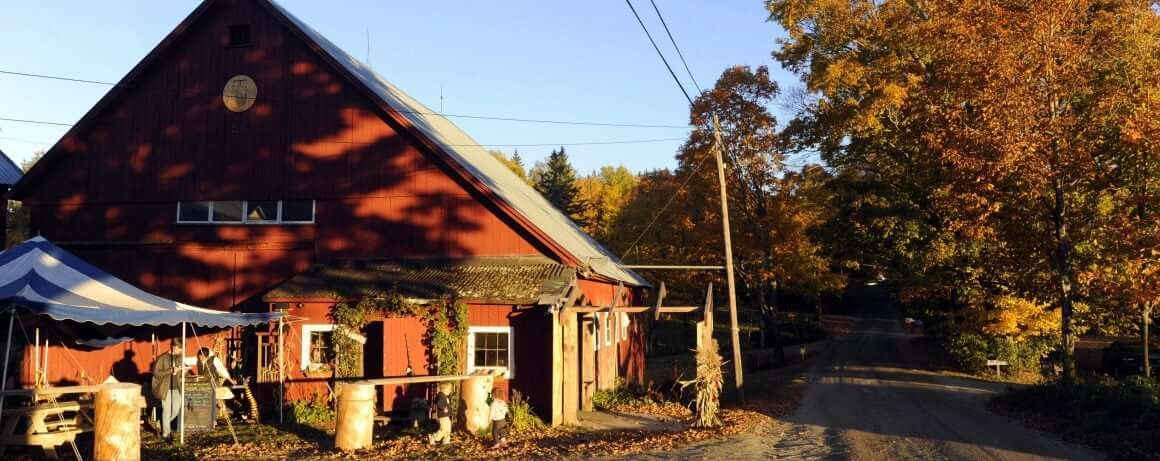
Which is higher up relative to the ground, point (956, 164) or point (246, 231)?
point (956, 164)

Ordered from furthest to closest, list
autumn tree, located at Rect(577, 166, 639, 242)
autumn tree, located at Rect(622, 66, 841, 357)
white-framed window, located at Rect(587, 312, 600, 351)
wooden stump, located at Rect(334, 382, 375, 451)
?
autumn tree, located at Rect(577, 166, 639, 242) < autumn tree, located at Rect(622, 66, 841, 357) < white-framed window, located at Rect(587, 312, 600, 351) < wooden stump, located at Rect(334, 382, 375, 451)

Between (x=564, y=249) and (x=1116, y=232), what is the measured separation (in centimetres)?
1261

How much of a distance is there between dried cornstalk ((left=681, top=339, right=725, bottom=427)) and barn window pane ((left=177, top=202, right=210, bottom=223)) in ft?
41.3

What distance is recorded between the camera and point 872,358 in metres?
39.2

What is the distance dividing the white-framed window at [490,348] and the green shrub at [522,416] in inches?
25.2

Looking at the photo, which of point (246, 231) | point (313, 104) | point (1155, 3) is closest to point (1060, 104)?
point (1155, 3)

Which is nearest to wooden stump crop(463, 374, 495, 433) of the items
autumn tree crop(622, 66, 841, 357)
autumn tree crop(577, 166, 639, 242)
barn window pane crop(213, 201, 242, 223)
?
barn window pane crop(213, 201, 242, 223)

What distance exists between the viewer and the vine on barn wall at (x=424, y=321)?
18281mm

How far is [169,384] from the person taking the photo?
51.9 ft

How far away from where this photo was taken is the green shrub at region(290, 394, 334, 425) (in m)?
18.2

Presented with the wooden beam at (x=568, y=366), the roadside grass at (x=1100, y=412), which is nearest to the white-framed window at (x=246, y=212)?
the wooden beam at (x=568, y=366)

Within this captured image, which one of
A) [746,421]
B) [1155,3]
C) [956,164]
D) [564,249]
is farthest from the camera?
[1155,3]

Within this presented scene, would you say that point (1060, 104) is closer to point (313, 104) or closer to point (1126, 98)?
point (1126, 98)

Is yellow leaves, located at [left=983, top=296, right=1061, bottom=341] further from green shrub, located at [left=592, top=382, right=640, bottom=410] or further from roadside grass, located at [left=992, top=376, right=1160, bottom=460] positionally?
green shrub, located at [left=592, top=382, right=640, bottom=410]
